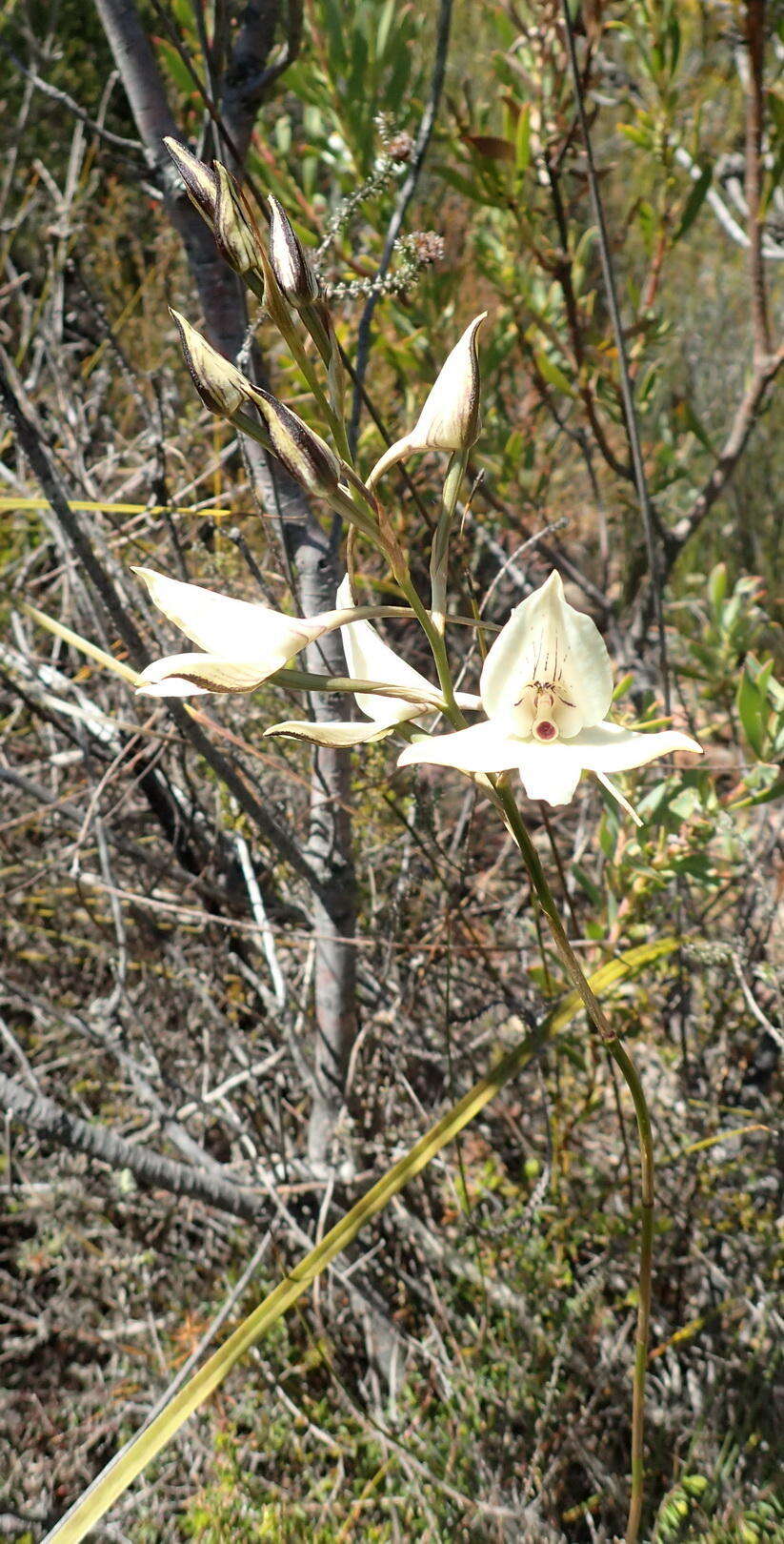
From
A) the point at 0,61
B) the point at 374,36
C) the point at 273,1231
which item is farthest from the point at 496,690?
the point at 0,61

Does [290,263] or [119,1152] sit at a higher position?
[290,263]

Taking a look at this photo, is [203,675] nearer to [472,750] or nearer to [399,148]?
[472,750]

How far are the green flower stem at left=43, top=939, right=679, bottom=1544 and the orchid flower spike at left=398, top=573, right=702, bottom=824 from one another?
0.47 meters

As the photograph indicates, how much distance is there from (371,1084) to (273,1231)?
0.90 feet

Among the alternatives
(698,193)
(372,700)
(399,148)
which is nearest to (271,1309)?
(372,700)

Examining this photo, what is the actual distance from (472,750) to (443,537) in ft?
0.49

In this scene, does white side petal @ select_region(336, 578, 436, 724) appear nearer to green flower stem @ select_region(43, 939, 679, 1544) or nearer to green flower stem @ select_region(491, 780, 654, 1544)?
green flower stem @ select_region(491, 780, 654, 1544)

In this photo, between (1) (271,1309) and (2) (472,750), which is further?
(1) (271,1309)

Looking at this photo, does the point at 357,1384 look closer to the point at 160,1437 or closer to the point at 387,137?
the point at 160,1437

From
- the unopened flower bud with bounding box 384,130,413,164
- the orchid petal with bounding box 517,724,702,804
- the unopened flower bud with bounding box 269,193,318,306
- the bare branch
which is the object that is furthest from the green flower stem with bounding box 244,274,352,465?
Result: the bare branch

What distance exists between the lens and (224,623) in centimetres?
60

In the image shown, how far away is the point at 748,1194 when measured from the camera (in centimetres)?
162

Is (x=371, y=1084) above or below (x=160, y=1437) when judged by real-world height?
below

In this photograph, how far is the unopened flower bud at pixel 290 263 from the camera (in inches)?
24.1
